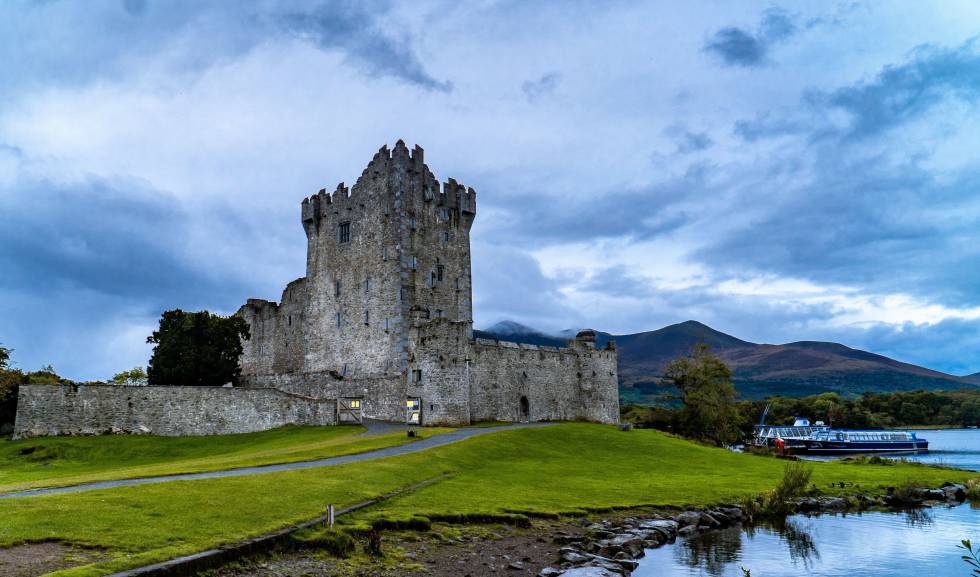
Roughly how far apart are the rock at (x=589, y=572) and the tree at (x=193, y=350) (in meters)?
50.5

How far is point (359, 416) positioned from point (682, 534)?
1243 inches

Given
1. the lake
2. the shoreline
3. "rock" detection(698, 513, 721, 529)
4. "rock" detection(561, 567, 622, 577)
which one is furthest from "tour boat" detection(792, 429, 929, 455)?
"rock" detection(561, 567, 622, 577)

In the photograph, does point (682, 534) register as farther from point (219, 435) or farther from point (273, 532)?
point (219, 435)

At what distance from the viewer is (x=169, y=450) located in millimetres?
41938

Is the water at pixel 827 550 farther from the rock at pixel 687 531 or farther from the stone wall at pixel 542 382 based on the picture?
the stone wall at pixel 542 382

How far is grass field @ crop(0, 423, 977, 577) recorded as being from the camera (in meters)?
16.1

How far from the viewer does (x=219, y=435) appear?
47.1 m

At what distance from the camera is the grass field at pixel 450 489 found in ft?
52.9

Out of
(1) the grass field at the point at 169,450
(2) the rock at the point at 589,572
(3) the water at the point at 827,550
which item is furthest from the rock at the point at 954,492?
(1) the grass field at the point at 169,450

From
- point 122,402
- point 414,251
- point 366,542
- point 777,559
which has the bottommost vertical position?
point 777,559

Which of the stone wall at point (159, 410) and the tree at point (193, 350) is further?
the tree at point (193, 350)

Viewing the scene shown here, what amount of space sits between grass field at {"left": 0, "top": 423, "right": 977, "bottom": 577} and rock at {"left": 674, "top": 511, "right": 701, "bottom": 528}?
1.57 m

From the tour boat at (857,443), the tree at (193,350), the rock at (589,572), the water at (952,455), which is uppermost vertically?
the tree at (193,350)

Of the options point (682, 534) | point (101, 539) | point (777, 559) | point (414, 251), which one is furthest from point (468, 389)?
point (101, 539)
